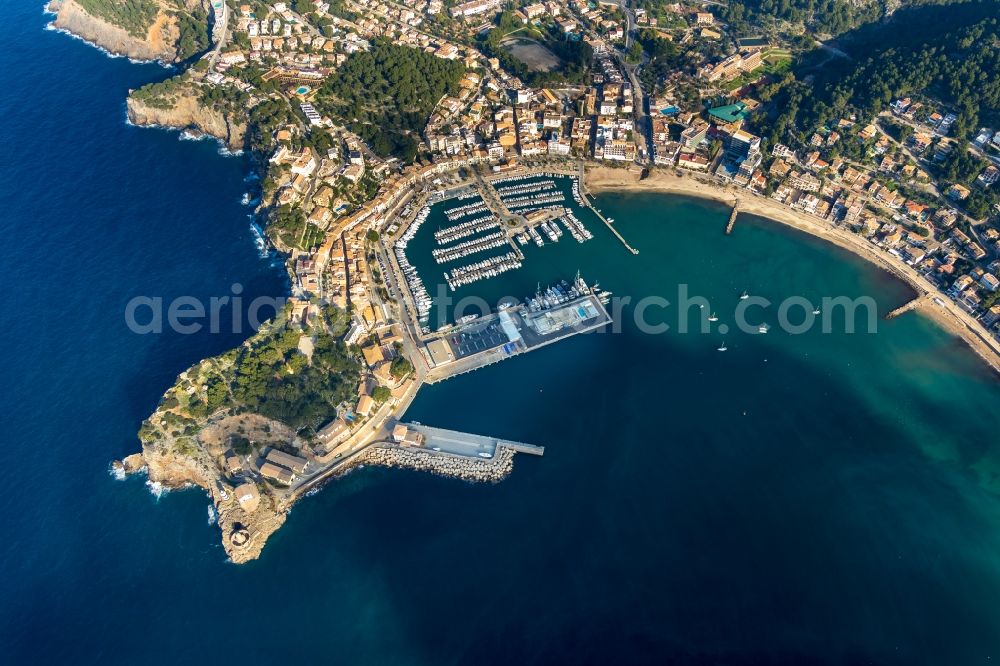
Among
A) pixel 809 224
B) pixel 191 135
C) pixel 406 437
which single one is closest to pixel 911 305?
pixel 809 224

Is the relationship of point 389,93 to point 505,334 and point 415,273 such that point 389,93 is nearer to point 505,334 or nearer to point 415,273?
point 415,273

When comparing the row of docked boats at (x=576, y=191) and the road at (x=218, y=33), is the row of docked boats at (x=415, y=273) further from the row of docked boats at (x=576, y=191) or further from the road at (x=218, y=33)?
the road at (x=218, y=33)

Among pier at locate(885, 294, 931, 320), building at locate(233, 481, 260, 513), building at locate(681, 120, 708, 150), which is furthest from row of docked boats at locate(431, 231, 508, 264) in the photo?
pier at locate(885, 294, 931, 320)

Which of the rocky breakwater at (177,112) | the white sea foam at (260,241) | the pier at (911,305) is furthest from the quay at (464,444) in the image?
the rocky breakwater at (177,112)

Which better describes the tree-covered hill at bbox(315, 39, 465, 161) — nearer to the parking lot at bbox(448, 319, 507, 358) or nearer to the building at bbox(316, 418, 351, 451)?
the parking lot at bbox(448, 319, 507, 358)

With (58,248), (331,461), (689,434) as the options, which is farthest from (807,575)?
(58,248)

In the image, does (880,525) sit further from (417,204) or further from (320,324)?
(417,204)
